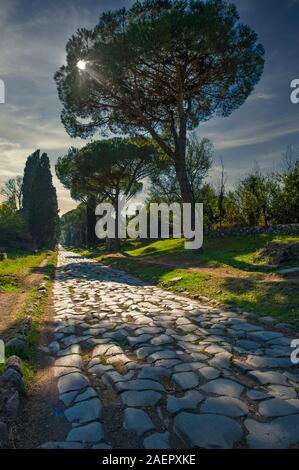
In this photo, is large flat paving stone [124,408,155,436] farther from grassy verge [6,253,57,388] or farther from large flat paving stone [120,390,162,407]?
grassy verge [6,253,57,388]

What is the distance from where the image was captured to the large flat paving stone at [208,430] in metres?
2.65

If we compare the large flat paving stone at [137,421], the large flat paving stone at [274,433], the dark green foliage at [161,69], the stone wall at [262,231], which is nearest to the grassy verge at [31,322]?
the large flat paving stone at [137,421]

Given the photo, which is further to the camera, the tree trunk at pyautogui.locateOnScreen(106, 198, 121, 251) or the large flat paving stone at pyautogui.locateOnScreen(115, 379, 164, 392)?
the tree trunk at pyautogui.locateOnScreen(106, 198, 121, 251)

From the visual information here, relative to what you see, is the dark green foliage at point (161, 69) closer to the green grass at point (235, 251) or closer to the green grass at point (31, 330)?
the green grass at point (235, 251)

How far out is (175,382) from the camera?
3.73 m

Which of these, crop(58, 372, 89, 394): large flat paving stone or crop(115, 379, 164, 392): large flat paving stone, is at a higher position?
crop(115, 379, 164, 392): large flat paving stone

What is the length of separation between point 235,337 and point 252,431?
2.55 metres

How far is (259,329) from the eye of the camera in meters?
5.66

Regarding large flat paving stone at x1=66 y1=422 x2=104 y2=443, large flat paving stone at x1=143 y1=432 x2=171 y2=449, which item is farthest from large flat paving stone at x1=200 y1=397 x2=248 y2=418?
large flat paving stone at x1=66 y1=422 x2=104 y2=443

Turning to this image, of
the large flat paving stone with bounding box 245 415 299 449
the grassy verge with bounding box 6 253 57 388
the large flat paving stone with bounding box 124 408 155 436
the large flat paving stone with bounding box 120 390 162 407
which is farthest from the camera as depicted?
the grassy verge with bounding box 6 253 57 388

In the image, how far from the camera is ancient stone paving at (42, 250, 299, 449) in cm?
278

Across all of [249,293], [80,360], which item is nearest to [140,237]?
[249,293]

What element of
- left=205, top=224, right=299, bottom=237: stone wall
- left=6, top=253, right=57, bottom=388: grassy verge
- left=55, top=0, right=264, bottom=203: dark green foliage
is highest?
left=55, top=0, right=264, bottom=203: dark green foliage

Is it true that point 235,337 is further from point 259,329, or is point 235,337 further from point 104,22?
point 104,22
